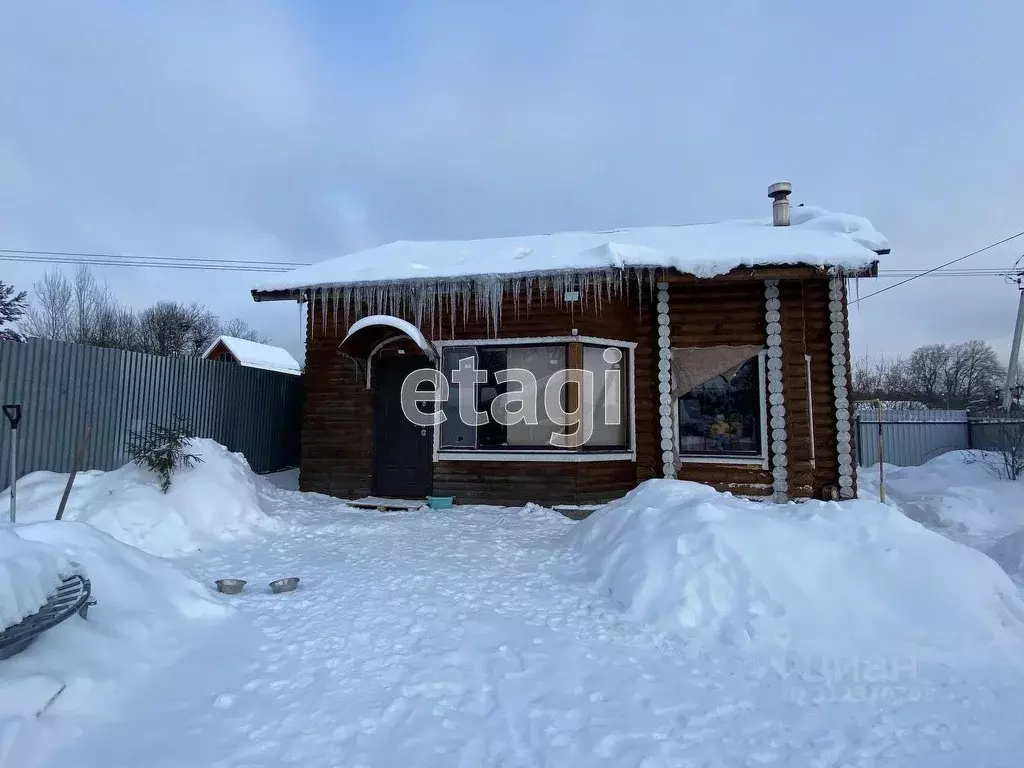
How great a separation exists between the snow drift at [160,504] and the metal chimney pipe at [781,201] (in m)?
8.32

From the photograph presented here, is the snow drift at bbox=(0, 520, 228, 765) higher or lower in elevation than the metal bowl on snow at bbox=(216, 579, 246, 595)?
higher

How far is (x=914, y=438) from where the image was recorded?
15.6 meters

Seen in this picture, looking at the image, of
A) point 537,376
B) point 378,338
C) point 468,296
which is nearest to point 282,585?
point 378,338

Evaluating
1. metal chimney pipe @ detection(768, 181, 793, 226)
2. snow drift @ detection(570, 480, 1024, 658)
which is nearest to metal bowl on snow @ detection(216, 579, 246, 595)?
snow drift @ detection(570, 480, 1024, 658)

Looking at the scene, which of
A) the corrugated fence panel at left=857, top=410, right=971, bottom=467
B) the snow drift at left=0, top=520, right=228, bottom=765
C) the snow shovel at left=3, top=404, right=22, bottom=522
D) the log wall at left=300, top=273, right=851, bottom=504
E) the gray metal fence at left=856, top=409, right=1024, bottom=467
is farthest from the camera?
the corrugated fence panel at left=857, top=410, right=971, bottom=467

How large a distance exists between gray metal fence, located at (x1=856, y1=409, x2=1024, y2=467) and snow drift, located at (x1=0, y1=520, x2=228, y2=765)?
1557 cm

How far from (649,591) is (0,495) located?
6196 millimetres

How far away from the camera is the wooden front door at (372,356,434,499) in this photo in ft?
28.2

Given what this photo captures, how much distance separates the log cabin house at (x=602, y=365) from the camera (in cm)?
785

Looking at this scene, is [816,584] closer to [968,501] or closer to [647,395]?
[647,395]

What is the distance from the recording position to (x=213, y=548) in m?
5.77

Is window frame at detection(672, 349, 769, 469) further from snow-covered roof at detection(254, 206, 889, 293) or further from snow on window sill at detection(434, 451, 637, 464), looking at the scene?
snow-covered roof at detection(254, 206, 889, 293)

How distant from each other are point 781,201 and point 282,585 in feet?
28.8

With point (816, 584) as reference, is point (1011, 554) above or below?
below
